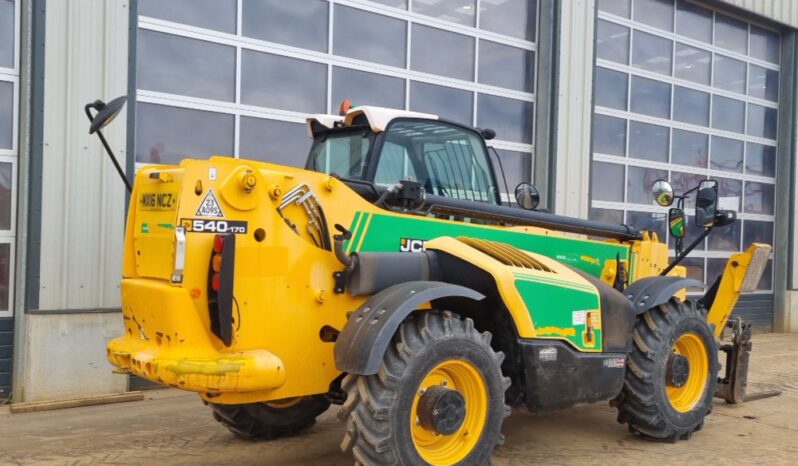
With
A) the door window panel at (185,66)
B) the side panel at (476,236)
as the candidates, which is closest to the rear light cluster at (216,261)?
the side panel at (476,236)

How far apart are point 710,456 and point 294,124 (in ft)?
19.4

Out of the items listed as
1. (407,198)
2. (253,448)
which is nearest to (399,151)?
(407,198)

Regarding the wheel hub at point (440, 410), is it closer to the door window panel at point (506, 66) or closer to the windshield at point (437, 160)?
the windshield at point (437, 160)

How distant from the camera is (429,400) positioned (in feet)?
14.1

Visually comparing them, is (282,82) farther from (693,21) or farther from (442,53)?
(693,21)

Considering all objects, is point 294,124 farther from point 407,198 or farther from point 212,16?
point 407,198

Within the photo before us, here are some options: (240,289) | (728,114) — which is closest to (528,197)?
(240,289)

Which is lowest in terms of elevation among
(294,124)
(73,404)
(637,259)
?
(73,404)

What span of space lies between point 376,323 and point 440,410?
0.64 m

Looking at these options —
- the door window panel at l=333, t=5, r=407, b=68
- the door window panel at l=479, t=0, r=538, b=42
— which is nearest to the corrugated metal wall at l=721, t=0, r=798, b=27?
the door window panel at l=479, t=0, r=538, b=42

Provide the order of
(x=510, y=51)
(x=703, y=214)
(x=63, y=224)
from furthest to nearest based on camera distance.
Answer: (x=510, y=51) → (x=63, y=224) → (x=703, y=214)

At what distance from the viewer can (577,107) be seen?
1162 cm

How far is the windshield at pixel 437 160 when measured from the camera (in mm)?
5363

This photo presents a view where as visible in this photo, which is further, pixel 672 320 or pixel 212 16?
pixel 212 16
